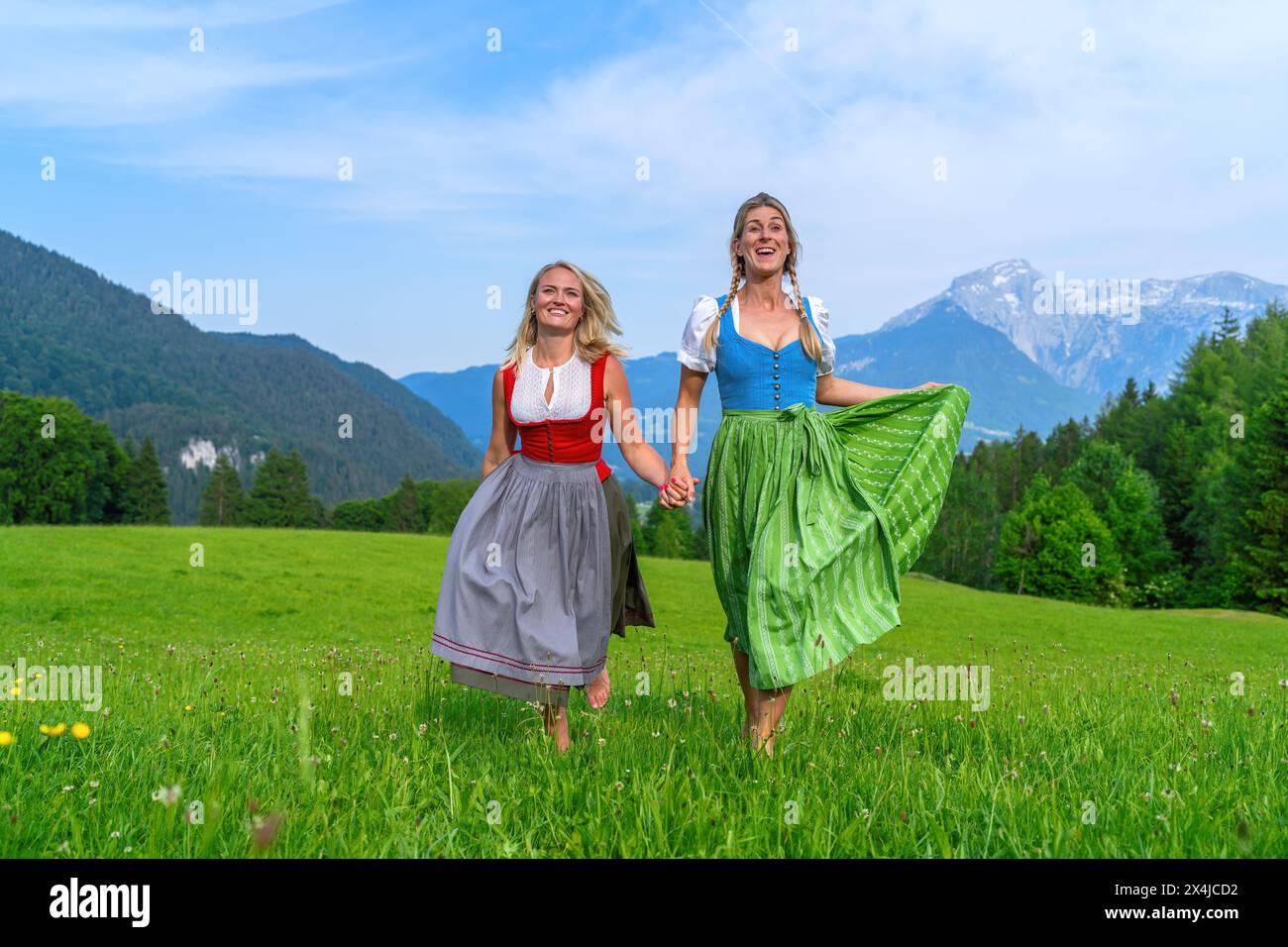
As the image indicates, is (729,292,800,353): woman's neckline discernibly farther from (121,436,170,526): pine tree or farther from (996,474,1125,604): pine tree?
(121,436,170,526): pine tree

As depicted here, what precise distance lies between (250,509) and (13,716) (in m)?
101

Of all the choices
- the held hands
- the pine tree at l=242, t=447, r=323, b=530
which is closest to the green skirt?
the held hands

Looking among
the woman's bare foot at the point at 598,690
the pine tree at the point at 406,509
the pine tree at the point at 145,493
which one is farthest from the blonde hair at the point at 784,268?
the pine tree at the point at 406,509

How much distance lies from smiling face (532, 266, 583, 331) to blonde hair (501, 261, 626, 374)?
0.04 meters

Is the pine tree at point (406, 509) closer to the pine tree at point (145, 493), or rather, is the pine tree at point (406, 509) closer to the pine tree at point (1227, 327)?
the pine tree at point (145, 493)

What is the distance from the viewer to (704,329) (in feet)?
19.6

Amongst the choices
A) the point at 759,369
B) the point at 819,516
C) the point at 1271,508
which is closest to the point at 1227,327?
the point at 1271,508

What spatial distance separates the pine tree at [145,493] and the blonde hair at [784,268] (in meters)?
94.0

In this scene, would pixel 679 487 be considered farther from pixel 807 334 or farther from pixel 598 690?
pixel 598 690

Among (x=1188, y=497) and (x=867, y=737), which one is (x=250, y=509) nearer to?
(x=1188, y=497)

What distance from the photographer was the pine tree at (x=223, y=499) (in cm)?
10444

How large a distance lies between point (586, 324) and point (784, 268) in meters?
1.34

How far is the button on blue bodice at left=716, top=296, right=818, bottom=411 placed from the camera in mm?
5895

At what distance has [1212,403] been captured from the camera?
2931 inches
